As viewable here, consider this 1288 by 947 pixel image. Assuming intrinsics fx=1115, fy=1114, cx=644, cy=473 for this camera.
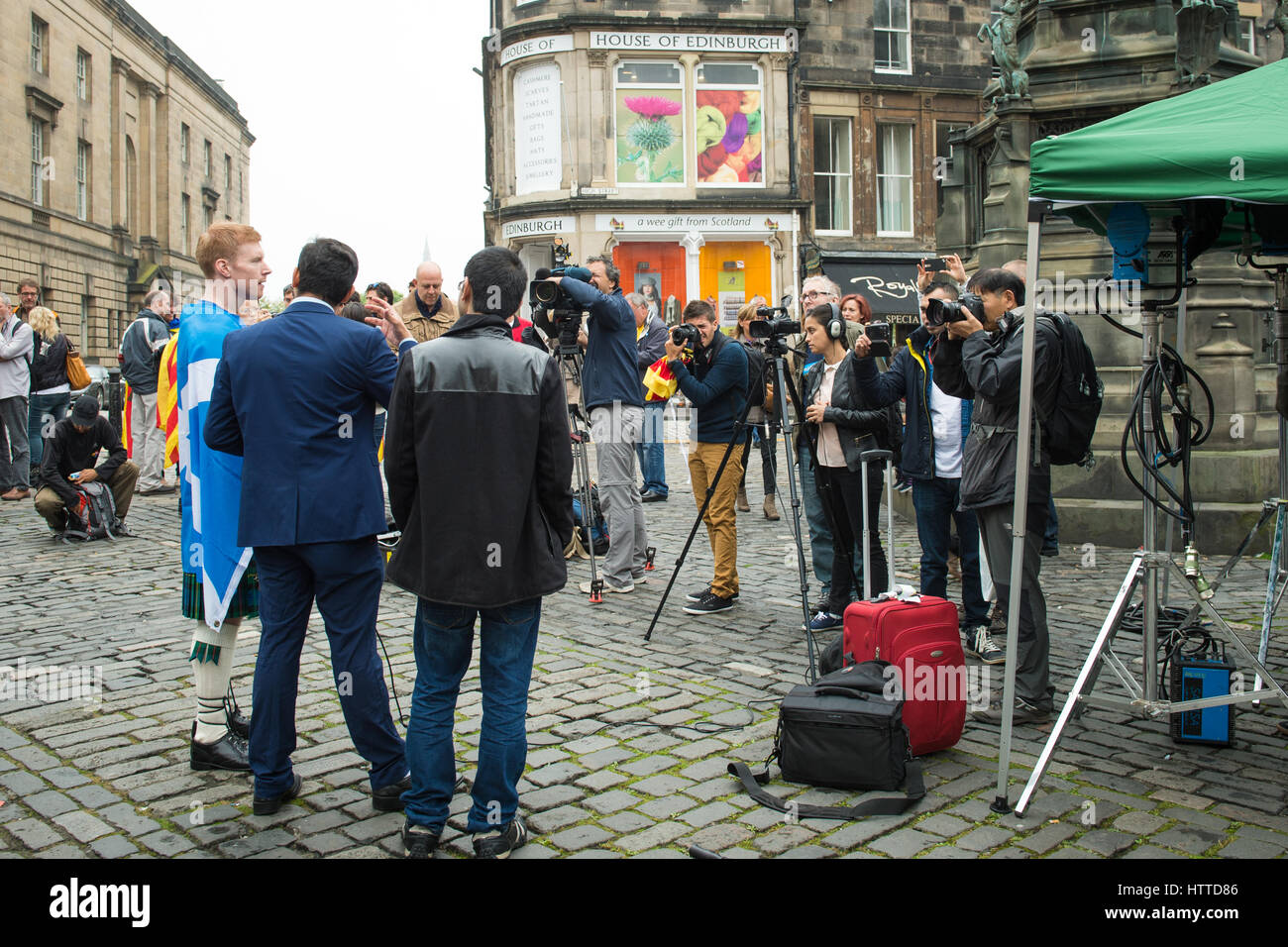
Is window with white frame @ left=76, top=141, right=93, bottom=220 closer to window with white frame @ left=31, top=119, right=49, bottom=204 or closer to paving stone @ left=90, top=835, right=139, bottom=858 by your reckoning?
window with white frame @ left=31, top=119, right=49, bottom=204

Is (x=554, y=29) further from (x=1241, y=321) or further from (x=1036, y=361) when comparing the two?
(x=1036, y=361)

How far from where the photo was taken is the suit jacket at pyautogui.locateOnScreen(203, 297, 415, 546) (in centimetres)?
416

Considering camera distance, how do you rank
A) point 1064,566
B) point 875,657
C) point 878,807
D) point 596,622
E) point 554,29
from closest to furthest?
point 878,807, point 875,657, point 596,622, point 1064,566, point 554,29

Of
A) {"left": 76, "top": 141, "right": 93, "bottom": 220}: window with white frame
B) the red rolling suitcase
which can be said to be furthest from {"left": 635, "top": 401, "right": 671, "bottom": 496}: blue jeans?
{"left": 76, "top": 141, "right": 93, "bottom": 220}: window with white frame

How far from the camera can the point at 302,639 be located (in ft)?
14.1

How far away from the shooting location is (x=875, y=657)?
5.13m

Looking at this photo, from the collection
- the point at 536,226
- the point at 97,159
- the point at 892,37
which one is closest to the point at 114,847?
the point at 536,226

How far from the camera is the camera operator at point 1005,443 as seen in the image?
5281mm

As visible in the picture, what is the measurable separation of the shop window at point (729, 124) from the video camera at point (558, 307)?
21.6 meters

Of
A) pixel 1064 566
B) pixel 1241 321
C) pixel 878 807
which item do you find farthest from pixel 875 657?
pixel 1241 321

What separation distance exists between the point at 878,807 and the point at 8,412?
13.2 m

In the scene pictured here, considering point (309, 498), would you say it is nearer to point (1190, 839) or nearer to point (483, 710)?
point (483, 710)

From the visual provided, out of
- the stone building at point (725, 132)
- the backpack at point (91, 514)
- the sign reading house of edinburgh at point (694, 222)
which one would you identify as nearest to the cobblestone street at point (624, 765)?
the backpack at point (91, 514)
